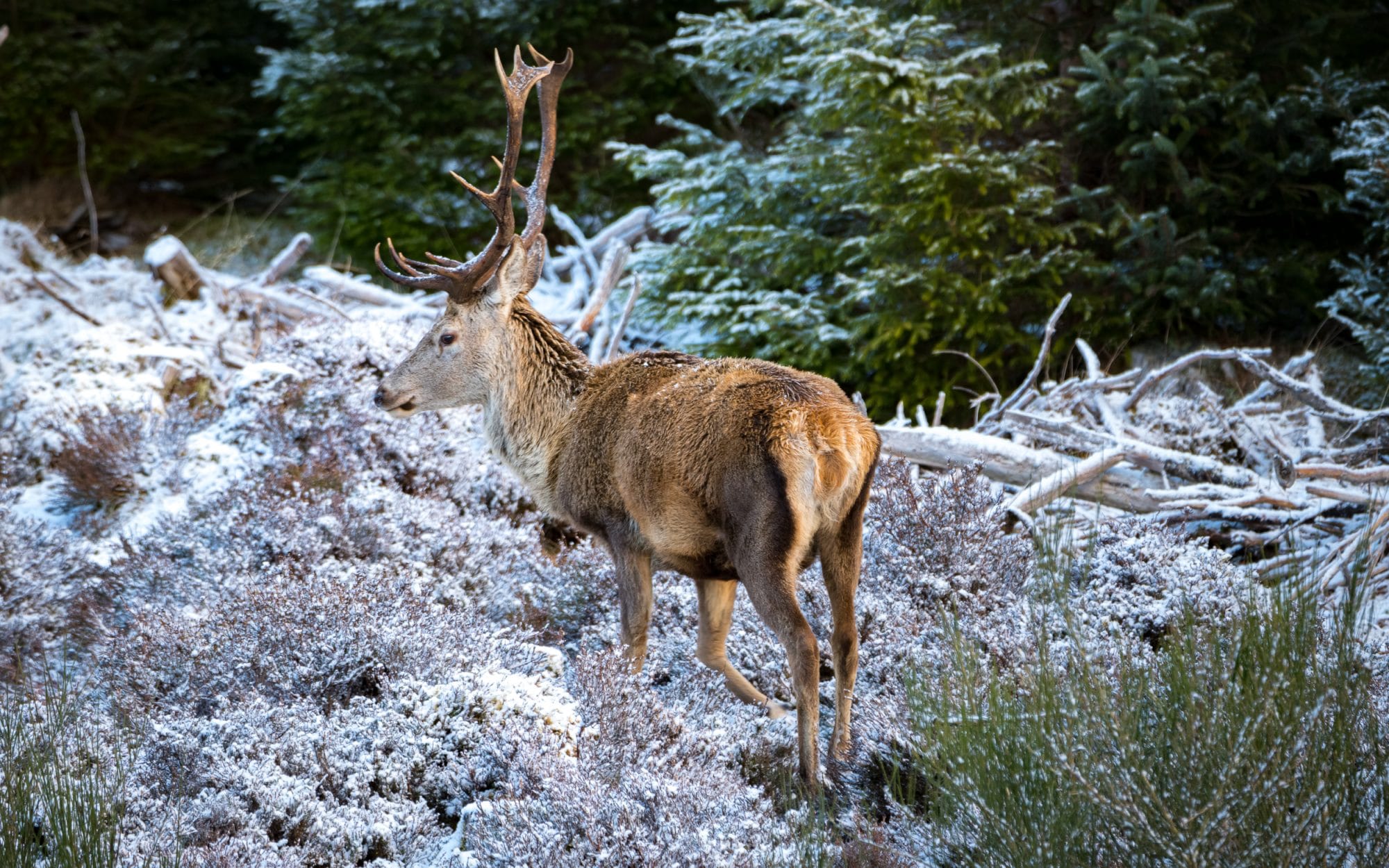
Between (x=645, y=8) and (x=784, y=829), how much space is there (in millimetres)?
12734

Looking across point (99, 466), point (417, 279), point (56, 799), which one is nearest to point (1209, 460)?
point (417, 279)

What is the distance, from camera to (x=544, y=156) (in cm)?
559

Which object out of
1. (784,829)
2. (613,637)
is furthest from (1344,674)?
(613,637)

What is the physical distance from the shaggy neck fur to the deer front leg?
25.2 inches

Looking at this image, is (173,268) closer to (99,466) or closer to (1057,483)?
(99,466)

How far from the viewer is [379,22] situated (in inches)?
516

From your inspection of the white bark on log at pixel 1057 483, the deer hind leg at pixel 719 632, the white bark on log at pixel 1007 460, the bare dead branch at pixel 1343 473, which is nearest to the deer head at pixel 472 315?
the deer hind leg at pixel 719 632

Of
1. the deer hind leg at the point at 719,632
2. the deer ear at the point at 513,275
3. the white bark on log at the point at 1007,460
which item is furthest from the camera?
the white bark on log at the point at 1007,460

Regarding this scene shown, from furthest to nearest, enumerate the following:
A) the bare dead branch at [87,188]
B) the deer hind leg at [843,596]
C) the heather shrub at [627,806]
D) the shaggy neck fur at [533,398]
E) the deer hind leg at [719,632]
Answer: the bare dead branch at [87,188] < the shaggy neck fur at [533,398] < the deer hind leg at [719,632] < the deer hind leg at [843,596] < the heather shrub at [627,806]

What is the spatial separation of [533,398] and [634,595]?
3.74 feet

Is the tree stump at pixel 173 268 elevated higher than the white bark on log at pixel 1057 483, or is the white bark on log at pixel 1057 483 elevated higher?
the white bark on log at pixel 1057 483

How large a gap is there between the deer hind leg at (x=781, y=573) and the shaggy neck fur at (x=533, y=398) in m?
1.43

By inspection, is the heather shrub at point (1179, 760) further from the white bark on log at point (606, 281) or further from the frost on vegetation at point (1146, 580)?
the white bark on log at point (606, 281)

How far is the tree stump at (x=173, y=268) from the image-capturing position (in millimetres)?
9922
